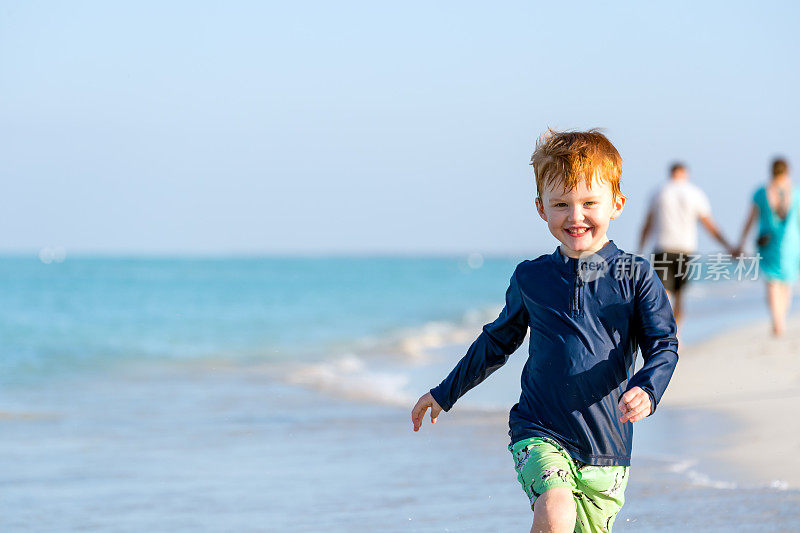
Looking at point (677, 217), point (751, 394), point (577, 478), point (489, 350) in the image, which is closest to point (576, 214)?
point (489, 350)

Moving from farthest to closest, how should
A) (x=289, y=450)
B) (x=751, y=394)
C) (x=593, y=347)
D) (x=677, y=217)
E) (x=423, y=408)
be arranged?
(x=677, y=217) → (x=751, y=394) → (x=289, y=450) → (x=423, y=408) → (x=593, y=347)

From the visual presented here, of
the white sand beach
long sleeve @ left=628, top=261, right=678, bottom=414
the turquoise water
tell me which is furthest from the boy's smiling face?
the turquoise water

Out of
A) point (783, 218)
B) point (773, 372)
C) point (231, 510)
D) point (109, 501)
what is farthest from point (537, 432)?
point (783, 218)

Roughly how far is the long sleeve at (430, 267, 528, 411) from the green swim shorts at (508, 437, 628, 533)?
32cm

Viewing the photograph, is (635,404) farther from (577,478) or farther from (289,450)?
(289,450)

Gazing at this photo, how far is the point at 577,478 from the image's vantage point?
2922 mm

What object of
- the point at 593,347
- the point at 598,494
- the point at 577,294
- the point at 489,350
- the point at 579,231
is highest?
the point at 579,231

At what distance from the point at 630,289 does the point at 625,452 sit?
1.58 feet

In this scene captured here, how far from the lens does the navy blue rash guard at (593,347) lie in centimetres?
292

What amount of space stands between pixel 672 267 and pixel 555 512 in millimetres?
7645

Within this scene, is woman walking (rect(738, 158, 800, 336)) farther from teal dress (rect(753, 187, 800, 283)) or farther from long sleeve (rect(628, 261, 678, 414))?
long sleeve (rect(628, 261, 678, 414))

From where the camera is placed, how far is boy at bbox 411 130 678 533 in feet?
9.52

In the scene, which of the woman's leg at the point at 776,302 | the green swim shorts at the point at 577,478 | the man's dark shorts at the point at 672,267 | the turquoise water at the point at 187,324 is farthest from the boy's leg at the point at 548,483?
the turquoise water at the point at 187,324

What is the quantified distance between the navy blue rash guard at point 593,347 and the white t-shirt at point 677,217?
7.23 m
